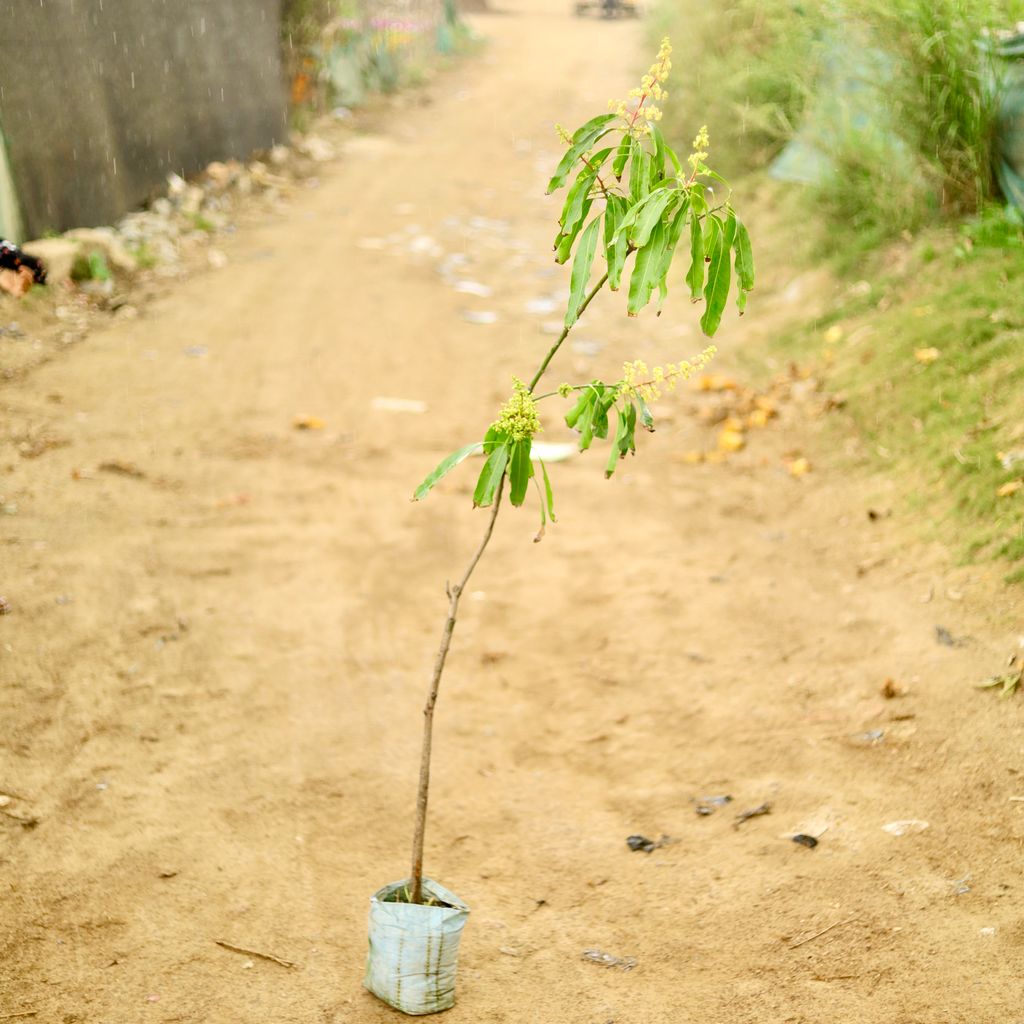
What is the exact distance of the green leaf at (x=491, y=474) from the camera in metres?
1.71

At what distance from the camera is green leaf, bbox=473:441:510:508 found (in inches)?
67.3

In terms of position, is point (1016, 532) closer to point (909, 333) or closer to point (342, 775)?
point (909, 333)

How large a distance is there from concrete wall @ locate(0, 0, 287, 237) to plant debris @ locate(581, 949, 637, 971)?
5300 millimetres

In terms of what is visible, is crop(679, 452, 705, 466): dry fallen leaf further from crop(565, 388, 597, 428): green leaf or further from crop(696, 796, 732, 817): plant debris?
crop(565, 388, 597, 428): green leaf

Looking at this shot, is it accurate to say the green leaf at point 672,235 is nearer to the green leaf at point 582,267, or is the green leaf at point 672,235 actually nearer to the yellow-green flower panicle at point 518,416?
the green leaf at point 582,267

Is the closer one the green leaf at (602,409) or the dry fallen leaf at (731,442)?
the green leaf at (602,409)

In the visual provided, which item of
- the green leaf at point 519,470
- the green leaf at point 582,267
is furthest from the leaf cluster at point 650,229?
the green leaf at point 519,470

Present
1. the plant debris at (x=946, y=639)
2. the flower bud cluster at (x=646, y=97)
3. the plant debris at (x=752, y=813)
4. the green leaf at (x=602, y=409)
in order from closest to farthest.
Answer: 1. the flower bud cluster at (x=646, y=97)
2. the green leaf at (x=602, y=409)
3. the plant debris at (x=752, y=813)
4. the plant debris at (x=946, y=639)

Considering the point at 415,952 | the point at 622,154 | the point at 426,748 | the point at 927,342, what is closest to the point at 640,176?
the point at 622,154

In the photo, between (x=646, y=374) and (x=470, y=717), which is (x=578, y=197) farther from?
(x=470, y=717)

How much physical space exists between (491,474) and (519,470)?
0.05 metres

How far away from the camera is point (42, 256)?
Result: 5.63m

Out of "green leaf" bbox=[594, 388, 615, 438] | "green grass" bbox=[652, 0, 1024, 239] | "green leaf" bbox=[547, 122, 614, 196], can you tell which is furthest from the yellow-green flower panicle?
"green grass" bbox=[652, 0, 1024, 239]

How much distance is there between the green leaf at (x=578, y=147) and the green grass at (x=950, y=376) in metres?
2.26
